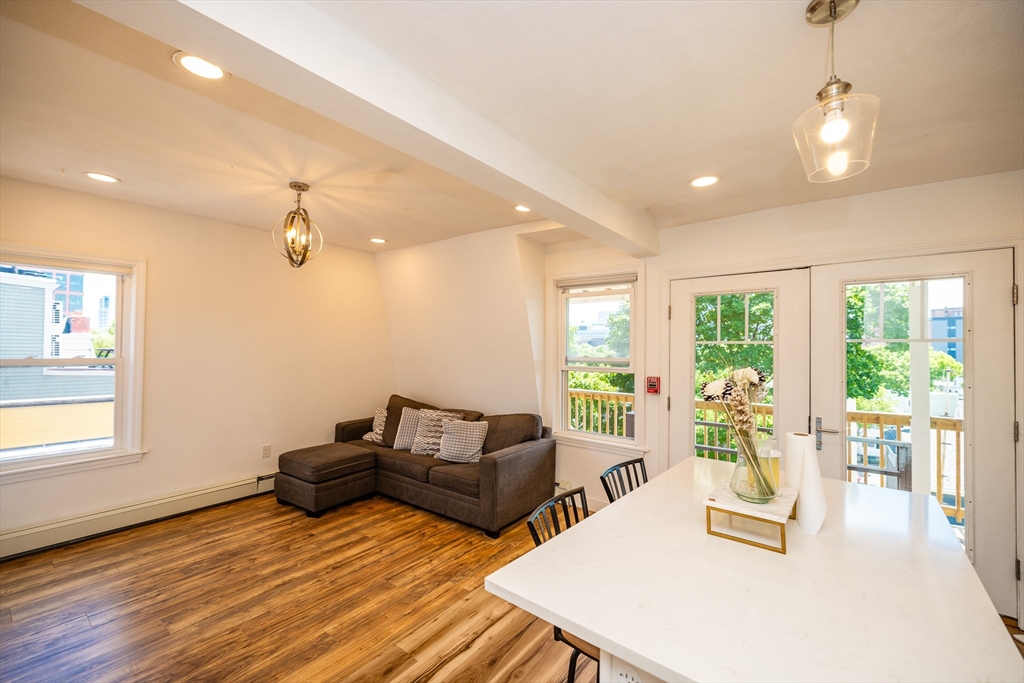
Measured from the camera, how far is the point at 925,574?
131 centimetres

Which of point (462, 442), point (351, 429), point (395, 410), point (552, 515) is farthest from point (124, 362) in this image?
point (552, 515)

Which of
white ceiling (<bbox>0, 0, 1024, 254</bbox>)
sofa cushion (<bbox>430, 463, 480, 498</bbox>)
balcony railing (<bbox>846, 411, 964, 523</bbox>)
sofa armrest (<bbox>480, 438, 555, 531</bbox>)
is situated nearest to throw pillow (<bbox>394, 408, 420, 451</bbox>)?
sofa cushion (<bbox>430, 463, 480, 498</bbox>)

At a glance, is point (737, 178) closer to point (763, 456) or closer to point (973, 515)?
point (763, 456)

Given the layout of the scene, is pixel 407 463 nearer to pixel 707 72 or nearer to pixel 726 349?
pixel 726 349

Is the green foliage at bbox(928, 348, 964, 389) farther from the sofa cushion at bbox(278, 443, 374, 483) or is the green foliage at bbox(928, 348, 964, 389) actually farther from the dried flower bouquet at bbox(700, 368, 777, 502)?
the sofa cushion at bbox(278, 443, 374, 483)

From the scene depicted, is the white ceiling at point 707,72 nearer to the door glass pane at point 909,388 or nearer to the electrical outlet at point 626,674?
the door glass pane at point 909,388

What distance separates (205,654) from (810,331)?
399 centimetres

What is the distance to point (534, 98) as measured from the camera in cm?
173

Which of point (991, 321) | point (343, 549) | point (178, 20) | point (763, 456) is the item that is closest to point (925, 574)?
point (763, 456)

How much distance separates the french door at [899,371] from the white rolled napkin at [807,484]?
5.01 feet

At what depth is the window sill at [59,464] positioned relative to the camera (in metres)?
2.98

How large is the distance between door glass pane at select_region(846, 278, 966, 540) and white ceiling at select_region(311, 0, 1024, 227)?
0.80 metres

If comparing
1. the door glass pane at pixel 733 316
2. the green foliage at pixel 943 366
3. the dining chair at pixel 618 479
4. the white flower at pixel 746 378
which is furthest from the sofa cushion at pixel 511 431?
the green foliage at pixel 943 366

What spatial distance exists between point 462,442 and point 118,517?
9.04ft
